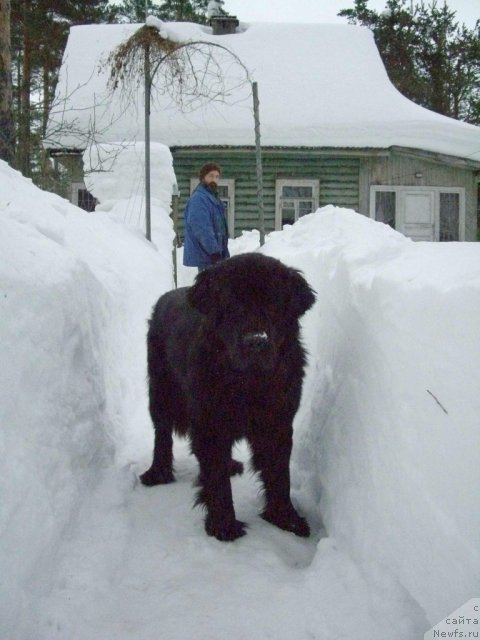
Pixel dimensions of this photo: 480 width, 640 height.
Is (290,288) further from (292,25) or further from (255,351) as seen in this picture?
(292,25)

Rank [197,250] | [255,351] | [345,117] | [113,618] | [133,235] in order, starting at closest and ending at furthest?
[113,618] → [255,351] → [197,250] → [133,235] → [345,117]

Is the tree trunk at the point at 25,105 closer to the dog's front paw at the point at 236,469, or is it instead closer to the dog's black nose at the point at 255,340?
the dog's front paw at the point at 236,469

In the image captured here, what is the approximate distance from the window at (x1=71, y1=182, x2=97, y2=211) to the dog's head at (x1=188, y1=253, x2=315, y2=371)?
15.0 m

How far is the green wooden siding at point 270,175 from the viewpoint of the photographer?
55.3 ft

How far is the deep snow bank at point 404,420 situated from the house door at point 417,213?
14811 mm

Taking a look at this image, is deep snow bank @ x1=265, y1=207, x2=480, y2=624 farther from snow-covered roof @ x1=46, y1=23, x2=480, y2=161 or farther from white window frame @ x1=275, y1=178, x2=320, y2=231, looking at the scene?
white window frame @ x1=275, y1=178, x2=320, y2=231

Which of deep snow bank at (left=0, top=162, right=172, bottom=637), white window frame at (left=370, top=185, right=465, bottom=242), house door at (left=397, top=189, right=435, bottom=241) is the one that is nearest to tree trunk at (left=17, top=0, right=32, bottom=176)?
deep snow bank at (left=0, top=162, right=172, bottom=637)

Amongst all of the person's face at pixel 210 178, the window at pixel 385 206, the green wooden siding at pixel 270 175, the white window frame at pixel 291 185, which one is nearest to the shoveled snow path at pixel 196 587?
the person's face at pixel 210 178

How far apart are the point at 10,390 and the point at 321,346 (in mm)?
2035

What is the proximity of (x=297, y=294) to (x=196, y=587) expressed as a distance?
1.28 m

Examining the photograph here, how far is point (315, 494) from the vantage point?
120 inches

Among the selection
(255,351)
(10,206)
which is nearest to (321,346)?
(255,351)

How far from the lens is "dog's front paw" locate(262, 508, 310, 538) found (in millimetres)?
2783

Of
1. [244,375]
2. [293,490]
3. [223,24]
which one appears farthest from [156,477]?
[223,24]
